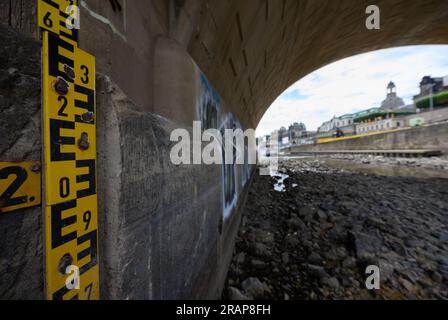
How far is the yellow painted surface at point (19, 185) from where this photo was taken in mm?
584

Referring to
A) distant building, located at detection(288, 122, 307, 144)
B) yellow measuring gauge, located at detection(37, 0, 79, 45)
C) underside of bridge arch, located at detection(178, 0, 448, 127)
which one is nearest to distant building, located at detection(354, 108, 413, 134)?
distant building, located at detection(288, 122, 307, 144)

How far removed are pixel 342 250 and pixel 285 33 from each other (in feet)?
19.1

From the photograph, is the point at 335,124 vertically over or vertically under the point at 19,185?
over

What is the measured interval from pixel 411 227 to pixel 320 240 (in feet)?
6.75

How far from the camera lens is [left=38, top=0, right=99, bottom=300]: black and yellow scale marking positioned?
0.68 metres

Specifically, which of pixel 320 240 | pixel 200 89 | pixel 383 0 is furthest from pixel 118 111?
pixel 383 0

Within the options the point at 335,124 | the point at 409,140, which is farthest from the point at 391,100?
the point at 409,140

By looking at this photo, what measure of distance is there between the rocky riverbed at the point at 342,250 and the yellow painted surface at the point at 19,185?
2285 mm

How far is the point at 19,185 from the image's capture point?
61cm

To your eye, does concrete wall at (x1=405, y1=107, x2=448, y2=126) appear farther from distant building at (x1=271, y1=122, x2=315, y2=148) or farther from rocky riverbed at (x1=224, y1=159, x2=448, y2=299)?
distant building at (x1=271, y1=122, x2=315, y2=148)

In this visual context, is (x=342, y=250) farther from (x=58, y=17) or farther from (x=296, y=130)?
(x=296, y=130)

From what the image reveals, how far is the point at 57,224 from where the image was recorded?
70cm
